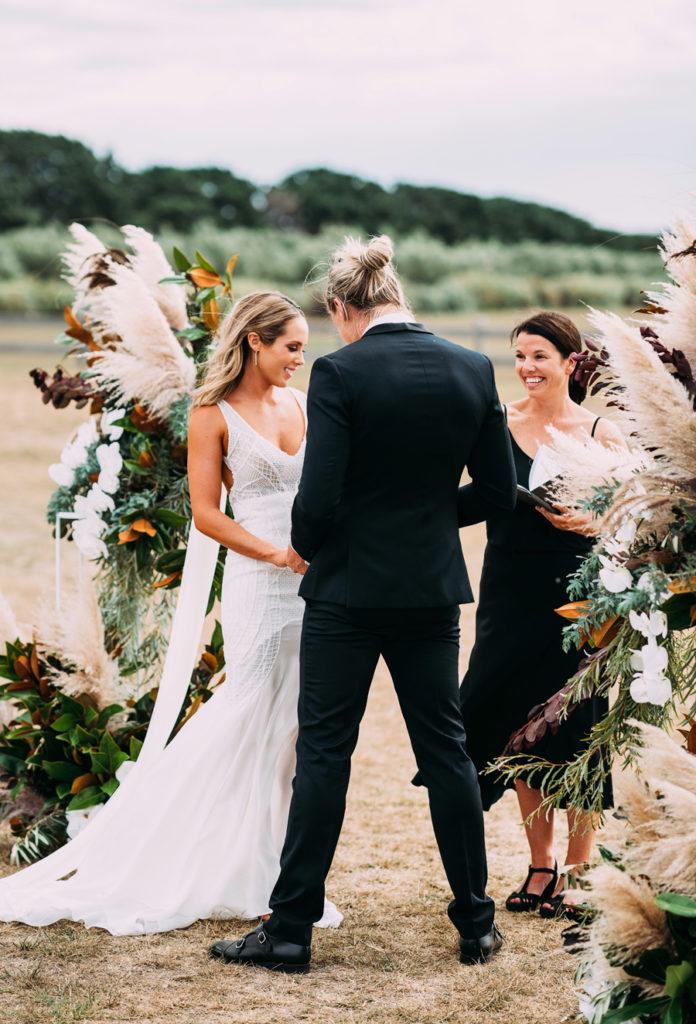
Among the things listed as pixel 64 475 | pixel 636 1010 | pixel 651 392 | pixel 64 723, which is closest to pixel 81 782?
pixel 64 723

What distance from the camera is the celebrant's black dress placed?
13.1ft

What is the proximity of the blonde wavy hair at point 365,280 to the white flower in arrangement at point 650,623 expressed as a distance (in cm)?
116

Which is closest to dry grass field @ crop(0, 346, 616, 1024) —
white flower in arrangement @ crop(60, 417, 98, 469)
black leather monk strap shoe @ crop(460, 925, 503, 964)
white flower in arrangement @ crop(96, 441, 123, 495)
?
black leather monk strap shoe @ crop(460, 925, 503, 964)

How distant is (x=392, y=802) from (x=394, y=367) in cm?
266

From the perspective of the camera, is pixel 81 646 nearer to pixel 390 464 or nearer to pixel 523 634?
pixel 523 634

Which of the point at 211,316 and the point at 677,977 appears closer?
the point at 677,977

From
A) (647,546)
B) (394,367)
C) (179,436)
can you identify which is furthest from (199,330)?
(647,546)

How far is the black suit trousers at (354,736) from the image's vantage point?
3396 mm

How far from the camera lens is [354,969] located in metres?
3.58

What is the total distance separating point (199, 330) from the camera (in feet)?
14.6

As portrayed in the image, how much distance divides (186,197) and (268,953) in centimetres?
4081

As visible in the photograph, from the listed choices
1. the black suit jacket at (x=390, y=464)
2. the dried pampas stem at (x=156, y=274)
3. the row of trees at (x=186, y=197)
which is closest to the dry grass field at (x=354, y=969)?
the black suit jacket at (x=390, y=464)

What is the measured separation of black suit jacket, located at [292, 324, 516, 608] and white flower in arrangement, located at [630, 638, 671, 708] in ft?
2.56

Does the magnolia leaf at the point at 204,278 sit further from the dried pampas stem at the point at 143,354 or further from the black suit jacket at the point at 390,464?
the black suit jacket at the point at 390,464
